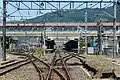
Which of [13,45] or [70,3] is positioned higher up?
[70,3]

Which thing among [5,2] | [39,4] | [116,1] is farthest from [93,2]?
[5,2]

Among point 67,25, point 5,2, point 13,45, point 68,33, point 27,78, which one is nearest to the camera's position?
point 27,78

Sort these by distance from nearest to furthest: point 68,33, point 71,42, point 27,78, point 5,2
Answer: point 27,78
point 5,2
point 71,42
point 68,33

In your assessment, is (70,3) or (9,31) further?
(9,31)

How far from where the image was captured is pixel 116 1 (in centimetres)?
3647

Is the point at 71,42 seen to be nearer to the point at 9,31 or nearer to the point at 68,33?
the point at 68,33

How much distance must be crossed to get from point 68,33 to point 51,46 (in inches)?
1391

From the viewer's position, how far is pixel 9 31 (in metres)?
115

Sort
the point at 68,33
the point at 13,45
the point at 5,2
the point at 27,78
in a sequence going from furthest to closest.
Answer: the point at 68,33 < the point at 13,45 < the point at 5,2 < the point at 27,78

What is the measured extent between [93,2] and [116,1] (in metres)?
2.67

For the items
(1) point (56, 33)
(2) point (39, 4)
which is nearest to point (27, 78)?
(2) point (39, 4)

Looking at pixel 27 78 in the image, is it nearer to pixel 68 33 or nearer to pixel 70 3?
pixel 70 3

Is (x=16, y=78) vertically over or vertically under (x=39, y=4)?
under

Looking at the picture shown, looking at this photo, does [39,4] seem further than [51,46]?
No
